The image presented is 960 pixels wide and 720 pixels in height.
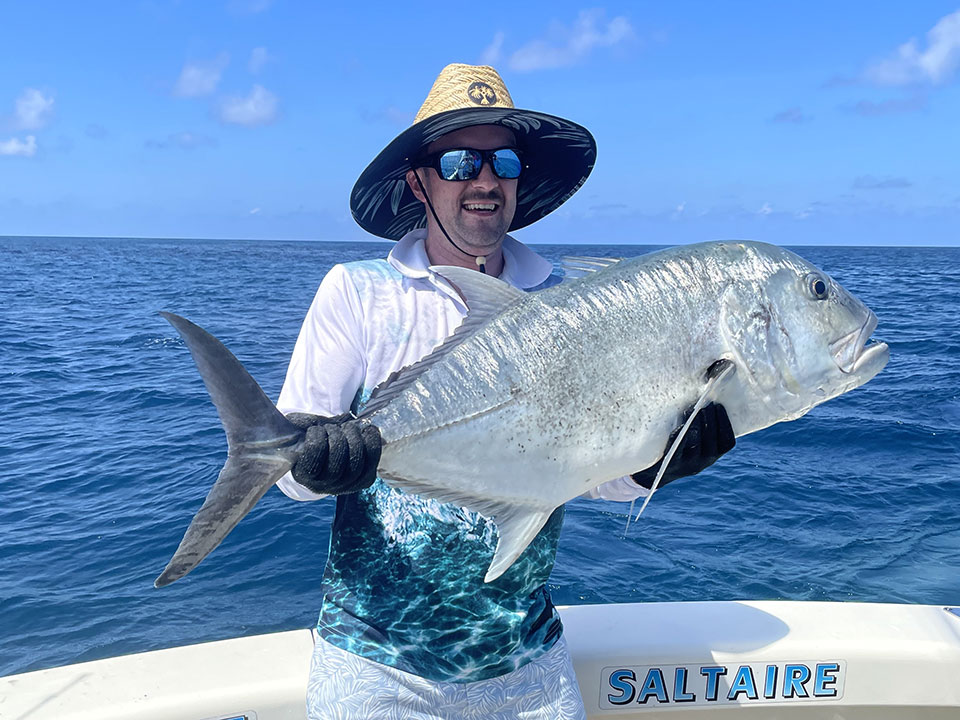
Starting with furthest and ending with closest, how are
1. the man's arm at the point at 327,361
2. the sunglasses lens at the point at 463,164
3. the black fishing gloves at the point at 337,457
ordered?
the sunglasses lens at the point at 463,164 → the man's arm at the point at 327,361 → the black fishing gloves at the point at 337,457

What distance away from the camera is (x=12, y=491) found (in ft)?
27.5

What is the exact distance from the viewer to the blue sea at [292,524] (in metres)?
6.37

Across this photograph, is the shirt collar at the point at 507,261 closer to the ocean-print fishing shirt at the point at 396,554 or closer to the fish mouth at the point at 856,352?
the ocean-print fishing shirt at the point at 396,554

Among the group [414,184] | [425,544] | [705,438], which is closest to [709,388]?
[705,438]

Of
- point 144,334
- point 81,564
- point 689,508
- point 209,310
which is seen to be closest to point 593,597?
point 689,508

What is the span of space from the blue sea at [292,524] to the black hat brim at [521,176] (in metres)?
3.75

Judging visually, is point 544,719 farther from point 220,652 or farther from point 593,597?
point 593,597

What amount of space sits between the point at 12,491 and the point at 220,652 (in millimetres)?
6632

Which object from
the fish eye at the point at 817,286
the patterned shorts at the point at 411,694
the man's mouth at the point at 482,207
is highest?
the man's mouth at the point at 482,207

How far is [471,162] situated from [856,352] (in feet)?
4.41

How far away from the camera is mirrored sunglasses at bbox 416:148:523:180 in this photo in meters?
2.57

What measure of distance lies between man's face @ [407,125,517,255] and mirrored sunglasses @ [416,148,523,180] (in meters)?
0.02

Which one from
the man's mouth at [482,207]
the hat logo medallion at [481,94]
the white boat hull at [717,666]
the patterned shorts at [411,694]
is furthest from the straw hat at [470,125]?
the white boat hull at [717,666]

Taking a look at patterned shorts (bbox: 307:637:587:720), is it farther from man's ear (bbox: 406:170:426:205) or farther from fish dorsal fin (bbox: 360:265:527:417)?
man's ear (bbox: 406:170:426:205)
